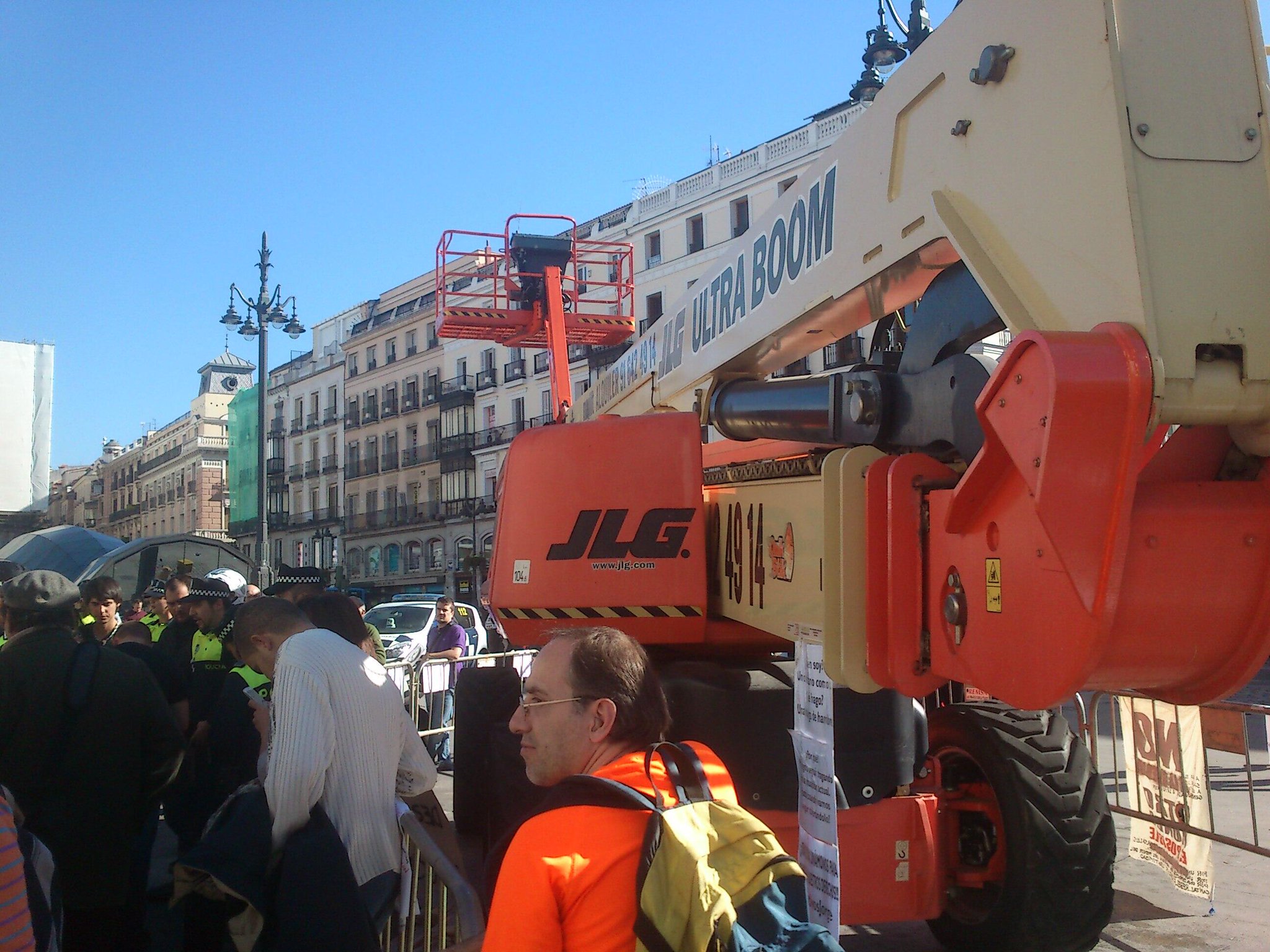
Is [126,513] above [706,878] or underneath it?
above

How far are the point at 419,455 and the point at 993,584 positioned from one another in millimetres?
53601

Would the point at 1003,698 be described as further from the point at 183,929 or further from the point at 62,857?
the point at 62,857

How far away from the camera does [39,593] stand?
3867 mm

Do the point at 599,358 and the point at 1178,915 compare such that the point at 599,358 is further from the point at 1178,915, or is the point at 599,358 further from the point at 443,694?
the point at 1178,915

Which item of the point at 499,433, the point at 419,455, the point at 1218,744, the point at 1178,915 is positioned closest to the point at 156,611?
the point at 1178,915

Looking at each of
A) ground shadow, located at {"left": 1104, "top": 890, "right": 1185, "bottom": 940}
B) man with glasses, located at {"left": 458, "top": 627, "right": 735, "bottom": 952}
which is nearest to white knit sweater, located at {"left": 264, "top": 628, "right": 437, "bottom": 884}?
man with glasses, located at {"left": 458, "top": 627, "right": 735, "bottom": 952}

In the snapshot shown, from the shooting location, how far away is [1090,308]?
2.13 m

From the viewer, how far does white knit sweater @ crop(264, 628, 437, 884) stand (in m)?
3.01

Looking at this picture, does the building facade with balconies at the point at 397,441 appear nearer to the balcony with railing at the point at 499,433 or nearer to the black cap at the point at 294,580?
the balcony with railing at the point at 499,433

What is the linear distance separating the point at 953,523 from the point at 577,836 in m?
1.14

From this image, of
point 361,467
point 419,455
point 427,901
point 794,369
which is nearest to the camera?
point 427,901

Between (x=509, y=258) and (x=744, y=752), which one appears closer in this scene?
(x=744, y=752)

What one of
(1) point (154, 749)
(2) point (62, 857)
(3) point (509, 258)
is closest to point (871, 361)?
(1) point (154, 749)

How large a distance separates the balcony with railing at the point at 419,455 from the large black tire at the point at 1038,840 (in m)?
49.8
